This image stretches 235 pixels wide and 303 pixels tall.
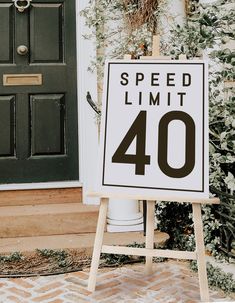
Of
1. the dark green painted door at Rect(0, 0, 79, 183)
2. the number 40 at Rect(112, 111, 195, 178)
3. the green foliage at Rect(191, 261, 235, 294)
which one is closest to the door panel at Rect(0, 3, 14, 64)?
the dark green painted door at Rect(0, 0, 79, 183)

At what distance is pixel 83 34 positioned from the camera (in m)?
4.99

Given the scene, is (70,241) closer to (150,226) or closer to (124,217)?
(124,217)

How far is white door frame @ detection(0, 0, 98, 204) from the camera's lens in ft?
16.4

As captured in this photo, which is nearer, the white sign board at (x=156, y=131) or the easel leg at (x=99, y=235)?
the white sign board at (x=156, y=131)

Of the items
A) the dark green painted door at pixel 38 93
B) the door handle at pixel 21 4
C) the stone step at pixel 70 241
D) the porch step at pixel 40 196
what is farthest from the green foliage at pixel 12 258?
the door handle at pixel 21 4

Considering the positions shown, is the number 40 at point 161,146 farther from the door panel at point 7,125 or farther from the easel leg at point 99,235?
the door panel at point 7,125

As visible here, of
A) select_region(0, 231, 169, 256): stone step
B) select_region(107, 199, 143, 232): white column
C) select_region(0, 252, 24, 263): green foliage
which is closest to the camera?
select_region(0, 252, 24, 263): green foliage

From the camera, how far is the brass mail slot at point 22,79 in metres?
5.02

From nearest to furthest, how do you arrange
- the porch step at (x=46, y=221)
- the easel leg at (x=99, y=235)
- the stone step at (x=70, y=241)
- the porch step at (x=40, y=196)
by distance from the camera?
the easel leg at (x=99, y=235) < the stone step at (x=70, y=241) < the porch step at (x=46, y=221) < the porch step at (x=40, y=196)

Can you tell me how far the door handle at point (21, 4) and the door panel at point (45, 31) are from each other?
58mm

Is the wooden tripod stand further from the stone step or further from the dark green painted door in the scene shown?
the dark green painted door

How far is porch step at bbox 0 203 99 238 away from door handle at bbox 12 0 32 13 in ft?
5.95

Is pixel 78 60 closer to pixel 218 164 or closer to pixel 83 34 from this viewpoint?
pixel 83 34

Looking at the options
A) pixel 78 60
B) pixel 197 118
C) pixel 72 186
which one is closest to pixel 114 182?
pixel 197 118
